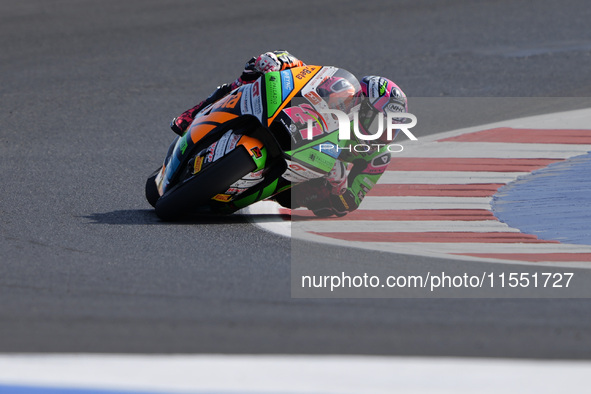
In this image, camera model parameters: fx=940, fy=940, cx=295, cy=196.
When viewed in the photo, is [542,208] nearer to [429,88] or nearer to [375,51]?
[429,88]

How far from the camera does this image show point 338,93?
18.9 feet

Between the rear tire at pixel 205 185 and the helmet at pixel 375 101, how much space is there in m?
0.78

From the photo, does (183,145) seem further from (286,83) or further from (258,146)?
(286,83)

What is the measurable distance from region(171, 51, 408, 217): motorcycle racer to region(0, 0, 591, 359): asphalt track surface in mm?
509

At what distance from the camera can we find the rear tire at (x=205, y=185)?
5.57 metres

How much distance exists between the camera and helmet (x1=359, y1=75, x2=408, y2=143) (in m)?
5.79

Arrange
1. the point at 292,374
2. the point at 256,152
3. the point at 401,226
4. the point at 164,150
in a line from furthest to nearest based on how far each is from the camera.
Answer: the point at 164,150 → the point at 401,226 → the point at 256,152 → the point at 292,374

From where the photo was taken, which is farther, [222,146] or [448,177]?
[448,177]

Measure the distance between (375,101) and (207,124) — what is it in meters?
1.05

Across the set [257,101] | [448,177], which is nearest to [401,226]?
[257,101]

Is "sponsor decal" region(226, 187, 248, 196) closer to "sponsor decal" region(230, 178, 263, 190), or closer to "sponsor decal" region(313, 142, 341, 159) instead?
"sponsor decal" region(230, 178, 263, 190)

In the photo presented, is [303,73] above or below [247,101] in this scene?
above

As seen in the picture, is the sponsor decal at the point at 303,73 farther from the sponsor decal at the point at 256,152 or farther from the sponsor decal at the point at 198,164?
the sponsor decal at the point at 198,164

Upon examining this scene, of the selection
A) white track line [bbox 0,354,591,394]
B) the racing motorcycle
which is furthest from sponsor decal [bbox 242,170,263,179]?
white track line [bbox 0,354,591,394]
